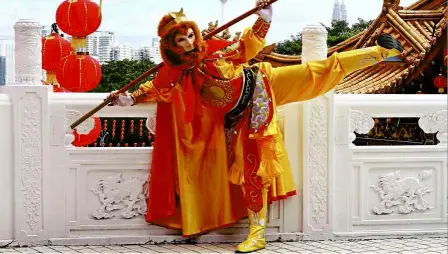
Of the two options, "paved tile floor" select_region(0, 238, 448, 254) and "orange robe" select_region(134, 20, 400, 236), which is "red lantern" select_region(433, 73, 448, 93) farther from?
"orange robe" select_region(134, 20, 400, 236)

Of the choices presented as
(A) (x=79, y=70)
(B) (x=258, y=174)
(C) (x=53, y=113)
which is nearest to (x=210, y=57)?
(B) (x=258, y=174)

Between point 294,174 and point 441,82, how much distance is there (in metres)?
3.46

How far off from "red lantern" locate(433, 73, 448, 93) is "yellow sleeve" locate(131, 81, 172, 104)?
376 cm

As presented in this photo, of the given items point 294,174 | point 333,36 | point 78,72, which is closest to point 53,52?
point 78,72

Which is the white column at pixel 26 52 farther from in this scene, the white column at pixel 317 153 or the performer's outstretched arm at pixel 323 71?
the white column at pixel 317 153

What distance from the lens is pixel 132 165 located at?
336 centimetres

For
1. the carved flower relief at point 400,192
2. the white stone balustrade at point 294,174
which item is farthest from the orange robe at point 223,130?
the carved flower relief at point 400,192

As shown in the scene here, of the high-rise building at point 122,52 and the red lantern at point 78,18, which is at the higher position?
the high-rise building at point 122,52

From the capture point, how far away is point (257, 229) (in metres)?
3.24

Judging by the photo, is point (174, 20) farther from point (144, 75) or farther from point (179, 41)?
point (144, 75)

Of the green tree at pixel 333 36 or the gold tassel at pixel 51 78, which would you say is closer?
the gold tassel at pixel 51 78

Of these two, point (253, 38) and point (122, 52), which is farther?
point (122, 52)

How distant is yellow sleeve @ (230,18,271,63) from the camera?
3.11 meters

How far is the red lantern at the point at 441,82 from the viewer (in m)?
6.41
